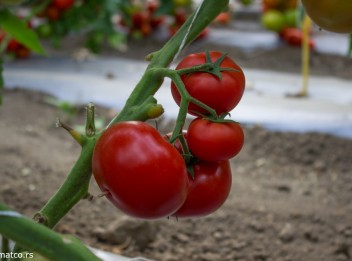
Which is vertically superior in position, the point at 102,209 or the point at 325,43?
the point at 102,209

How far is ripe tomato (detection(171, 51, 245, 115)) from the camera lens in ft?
2.20

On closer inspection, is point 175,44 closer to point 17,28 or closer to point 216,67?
point 216,67

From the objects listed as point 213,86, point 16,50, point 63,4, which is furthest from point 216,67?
point 16,50

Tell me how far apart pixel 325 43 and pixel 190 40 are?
3453 millimetres

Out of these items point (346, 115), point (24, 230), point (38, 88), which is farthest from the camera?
point (38, 88)

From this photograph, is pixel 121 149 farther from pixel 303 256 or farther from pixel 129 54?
pixel 129 54

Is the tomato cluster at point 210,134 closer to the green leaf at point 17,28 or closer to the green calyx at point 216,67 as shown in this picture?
the green calyx at point 216,67

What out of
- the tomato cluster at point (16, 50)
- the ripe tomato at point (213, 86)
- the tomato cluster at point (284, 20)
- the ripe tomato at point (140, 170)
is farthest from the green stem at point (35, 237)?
the tomato cluster at point (284, 20)

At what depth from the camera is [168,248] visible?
1.45 meters

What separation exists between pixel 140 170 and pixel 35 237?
0.39 ft

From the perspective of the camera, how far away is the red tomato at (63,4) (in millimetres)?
3087

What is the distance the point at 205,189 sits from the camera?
2.25ft

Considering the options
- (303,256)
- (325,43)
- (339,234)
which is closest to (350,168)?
(339,234)

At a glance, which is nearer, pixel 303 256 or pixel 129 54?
pixel 303 256
